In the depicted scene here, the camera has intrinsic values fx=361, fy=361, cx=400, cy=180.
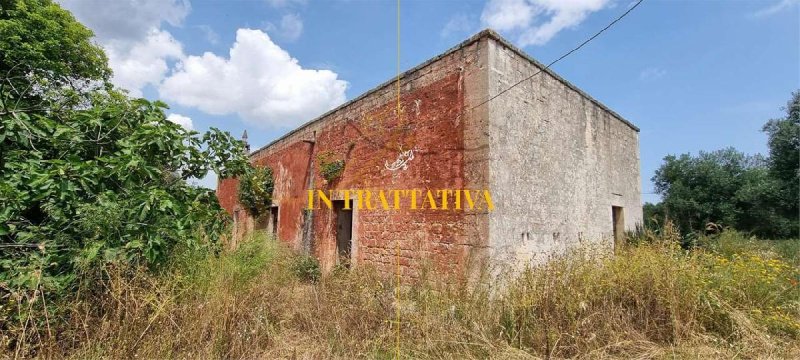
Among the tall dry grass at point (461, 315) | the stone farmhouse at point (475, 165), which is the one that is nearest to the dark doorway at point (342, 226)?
the stone farmhouse at point (475, 165)

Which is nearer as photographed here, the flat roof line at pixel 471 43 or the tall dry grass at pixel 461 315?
the tall dry grass at pixel 461 315

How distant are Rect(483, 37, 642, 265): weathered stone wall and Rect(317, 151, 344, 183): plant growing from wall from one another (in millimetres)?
3746

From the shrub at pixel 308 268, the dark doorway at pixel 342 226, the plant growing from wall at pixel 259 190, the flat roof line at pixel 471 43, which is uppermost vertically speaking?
the flat roof line at pixel 471 43

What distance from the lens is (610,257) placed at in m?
4.21

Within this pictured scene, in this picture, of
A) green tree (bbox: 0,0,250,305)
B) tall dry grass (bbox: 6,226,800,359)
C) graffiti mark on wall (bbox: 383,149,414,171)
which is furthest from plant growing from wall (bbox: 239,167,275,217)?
tall dry grass (bbox: 6,226,800,359)

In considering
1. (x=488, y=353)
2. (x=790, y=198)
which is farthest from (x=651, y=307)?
(x=790, y=198)

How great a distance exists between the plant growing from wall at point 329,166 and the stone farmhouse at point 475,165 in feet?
0.23

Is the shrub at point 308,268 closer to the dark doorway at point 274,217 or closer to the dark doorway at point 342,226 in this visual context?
the dark doorway at point 342,226

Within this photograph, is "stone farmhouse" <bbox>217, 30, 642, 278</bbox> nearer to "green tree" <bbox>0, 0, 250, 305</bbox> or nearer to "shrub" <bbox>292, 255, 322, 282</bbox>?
"shrub" <bbox>292, 255, 322, 282</bbox>

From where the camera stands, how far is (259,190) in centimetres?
1131

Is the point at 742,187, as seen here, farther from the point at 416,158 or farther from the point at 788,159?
the point at 416,158

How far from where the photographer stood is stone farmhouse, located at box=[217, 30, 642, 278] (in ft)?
16.5

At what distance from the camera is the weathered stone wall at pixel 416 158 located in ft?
16.6

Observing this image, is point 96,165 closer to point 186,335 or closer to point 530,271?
point 186,335
